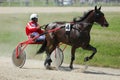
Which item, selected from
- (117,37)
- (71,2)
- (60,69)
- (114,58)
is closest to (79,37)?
(60,69)

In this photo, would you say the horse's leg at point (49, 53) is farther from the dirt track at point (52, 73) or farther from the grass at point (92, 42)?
the grass at point (92, 42)

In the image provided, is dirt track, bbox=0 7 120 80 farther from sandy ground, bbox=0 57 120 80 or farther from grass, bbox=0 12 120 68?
grass, bbox=0 12 120 68

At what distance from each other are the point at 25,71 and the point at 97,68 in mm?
2454

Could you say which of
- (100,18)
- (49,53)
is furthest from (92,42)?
(100,18)

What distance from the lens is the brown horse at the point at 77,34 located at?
14.8 meters

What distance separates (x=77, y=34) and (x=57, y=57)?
1.36 meters

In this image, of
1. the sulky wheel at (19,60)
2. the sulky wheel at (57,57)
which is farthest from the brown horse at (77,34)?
the sulky wheel at (19,60)

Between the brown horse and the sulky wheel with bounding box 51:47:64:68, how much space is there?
33 centimetres

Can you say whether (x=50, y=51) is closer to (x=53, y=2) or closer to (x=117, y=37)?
(x=117, y=37)

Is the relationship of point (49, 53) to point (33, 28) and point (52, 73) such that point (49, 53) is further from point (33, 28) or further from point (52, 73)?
point (52, 73)

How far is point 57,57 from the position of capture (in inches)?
627

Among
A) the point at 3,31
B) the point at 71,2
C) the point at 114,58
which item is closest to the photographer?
the point at 114,58

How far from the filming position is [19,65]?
15609mm

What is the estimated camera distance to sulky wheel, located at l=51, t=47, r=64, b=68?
623 inches
